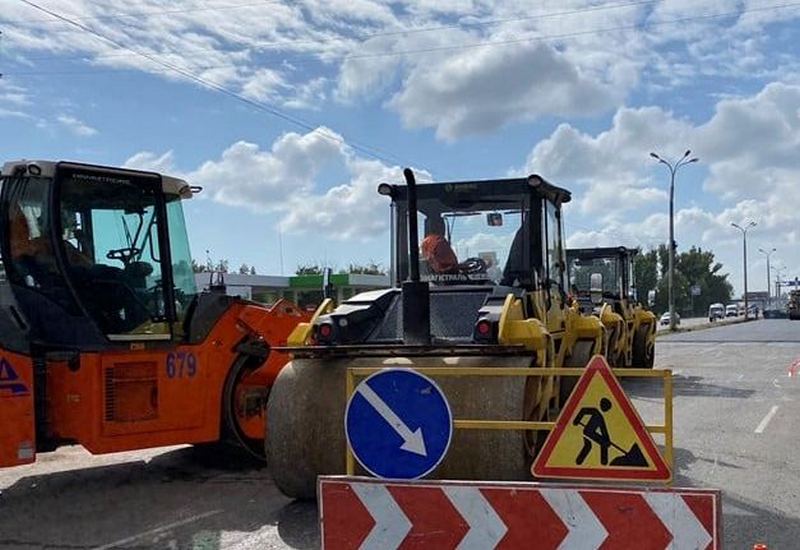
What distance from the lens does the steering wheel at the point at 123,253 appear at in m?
8.66

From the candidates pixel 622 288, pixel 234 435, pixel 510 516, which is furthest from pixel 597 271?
pixel 510 516

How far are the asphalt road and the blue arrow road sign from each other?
1806mm

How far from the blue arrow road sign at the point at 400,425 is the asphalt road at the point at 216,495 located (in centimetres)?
181

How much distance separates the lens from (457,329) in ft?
25.6

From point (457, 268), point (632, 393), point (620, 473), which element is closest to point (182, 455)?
point (457, 268)

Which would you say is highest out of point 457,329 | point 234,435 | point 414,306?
point 414,306

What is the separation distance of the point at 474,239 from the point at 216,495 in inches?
132

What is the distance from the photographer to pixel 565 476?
458cm

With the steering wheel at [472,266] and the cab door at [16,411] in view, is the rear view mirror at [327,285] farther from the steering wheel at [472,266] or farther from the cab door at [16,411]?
the cab door at [16,411]

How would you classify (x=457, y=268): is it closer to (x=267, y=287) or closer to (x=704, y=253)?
(x=267, y=287)

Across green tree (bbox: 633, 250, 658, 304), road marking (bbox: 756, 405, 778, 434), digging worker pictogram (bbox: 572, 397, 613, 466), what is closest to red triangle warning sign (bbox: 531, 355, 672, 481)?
digging worker pictogram (bbox: 572, 397, 613, 466)

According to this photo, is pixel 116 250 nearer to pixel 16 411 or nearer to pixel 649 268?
pixel 16 411

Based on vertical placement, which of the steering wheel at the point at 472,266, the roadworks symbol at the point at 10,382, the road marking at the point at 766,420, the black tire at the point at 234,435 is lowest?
the road marking at the point at 766,420

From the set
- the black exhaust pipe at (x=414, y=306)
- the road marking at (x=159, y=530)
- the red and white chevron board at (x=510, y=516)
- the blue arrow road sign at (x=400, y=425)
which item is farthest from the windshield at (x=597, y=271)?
the red and white chevron board at (x=510, y=516)
